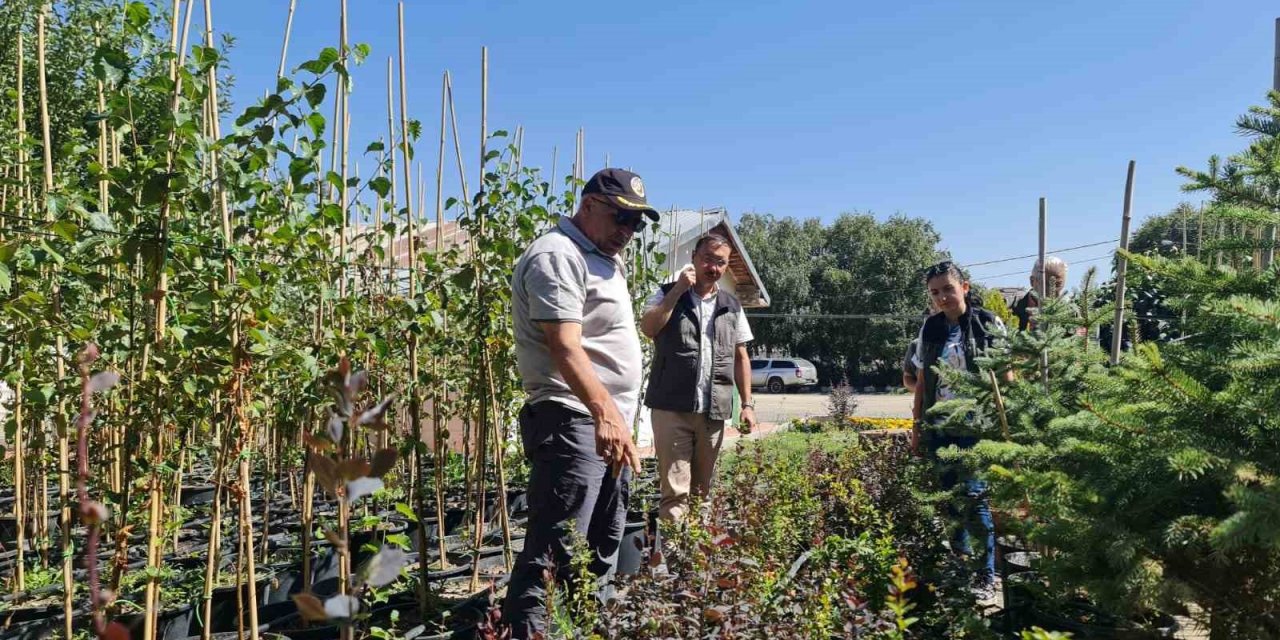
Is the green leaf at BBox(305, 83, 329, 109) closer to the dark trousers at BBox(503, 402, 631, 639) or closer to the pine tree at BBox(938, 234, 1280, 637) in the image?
the dark trousers at BBox(503, 402, 631, 639)

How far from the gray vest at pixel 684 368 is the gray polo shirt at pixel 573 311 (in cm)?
112

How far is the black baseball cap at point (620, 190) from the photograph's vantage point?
9.68 ft

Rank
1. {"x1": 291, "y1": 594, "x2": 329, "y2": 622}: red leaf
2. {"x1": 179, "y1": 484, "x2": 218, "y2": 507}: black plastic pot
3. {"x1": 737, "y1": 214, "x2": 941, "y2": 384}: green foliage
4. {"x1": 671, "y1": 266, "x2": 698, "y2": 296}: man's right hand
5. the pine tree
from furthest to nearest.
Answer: {"x1": 737, "y1": 214, "x2": 941, "y2": 384}: green foliage, {"x1": 179, "y1": 484, "x2": 218, "y2": 507}: black plastic pot, {"x1": 671, "y1": 266, "x2": 698, "y2": 296}: man's right hand, the pine tree, {"x1": 291, "y1": 594, "x2": 329, "y2": 622}: red leaf

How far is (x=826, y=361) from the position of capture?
41875 millimetres

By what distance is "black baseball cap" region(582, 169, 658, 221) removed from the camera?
2949 millimetres

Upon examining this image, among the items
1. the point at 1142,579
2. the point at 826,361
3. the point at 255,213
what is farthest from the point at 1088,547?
the point at 826,361

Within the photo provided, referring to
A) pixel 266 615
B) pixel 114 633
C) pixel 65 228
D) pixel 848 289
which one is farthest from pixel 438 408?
pixel 848 289

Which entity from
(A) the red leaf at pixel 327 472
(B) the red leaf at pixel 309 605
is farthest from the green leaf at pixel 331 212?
(B) the red leaf at pixel 309 605

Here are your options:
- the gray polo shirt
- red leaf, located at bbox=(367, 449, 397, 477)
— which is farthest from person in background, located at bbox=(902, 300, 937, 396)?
red leaf, located at bbox=(367, 449, 397, 477)

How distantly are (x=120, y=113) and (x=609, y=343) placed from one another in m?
1.55

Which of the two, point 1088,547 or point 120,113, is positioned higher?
point 120,113

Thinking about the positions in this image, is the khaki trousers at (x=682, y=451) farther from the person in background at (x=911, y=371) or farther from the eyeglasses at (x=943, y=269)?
Result: the eyeglasses at (x=943, y=269)

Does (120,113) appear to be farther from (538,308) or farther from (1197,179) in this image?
(1197,179)

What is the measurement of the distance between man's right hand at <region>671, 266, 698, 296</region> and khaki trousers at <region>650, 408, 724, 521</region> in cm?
63
